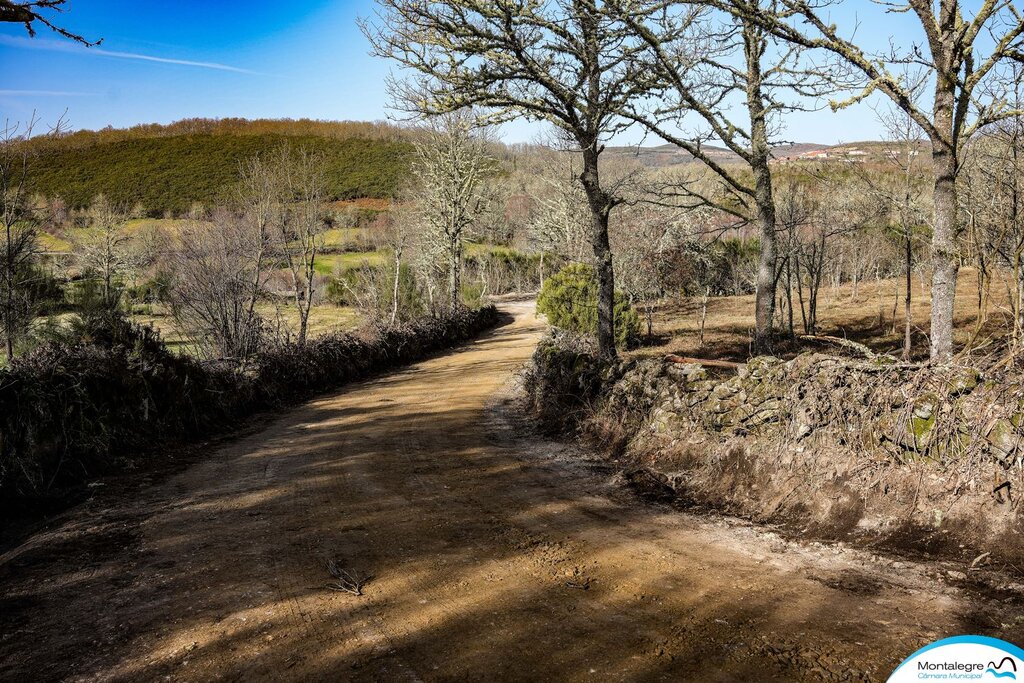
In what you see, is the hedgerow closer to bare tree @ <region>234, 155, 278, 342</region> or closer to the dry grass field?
bare tree @ <region>234, 155, 278, 342</region>

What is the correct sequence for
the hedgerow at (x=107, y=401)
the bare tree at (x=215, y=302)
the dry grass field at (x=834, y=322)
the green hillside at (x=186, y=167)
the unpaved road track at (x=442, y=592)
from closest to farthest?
the unpaved road track at (x=442, y=592)
the hedgerow at (x=107, y=401)
the bare tree at (x=215, y=302)
the dry grass field at (x=834, y=322)
the green hillside at (x=186, y=167)

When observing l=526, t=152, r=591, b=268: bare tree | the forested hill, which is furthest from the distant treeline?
l=526, t=152, r=591, b=268: bare tree

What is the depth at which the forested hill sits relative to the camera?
221 ft

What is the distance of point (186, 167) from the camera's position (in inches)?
3049

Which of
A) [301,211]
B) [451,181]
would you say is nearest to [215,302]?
[301,211]

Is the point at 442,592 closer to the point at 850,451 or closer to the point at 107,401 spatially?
the point at 850,451

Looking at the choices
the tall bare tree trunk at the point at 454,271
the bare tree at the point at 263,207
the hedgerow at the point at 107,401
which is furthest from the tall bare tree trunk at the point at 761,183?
the tall bare tree trunk at the point at 454,271

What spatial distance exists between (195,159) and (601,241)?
8425cm

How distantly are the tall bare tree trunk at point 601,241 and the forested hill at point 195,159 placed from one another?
51.8 meters

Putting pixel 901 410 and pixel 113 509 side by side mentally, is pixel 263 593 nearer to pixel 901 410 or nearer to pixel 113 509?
pixel 113 509

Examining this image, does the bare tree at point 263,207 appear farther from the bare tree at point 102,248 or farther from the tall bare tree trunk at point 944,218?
the tall bare tree trunk at point 944,218

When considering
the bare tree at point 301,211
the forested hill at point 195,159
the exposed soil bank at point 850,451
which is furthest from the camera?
the forested hill at point 195,159

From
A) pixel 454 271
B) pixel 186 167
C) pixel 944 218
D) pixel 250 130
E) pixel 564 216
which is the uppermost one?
pixel 250 130

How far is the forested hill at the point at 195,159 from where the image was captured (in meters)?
67.5
